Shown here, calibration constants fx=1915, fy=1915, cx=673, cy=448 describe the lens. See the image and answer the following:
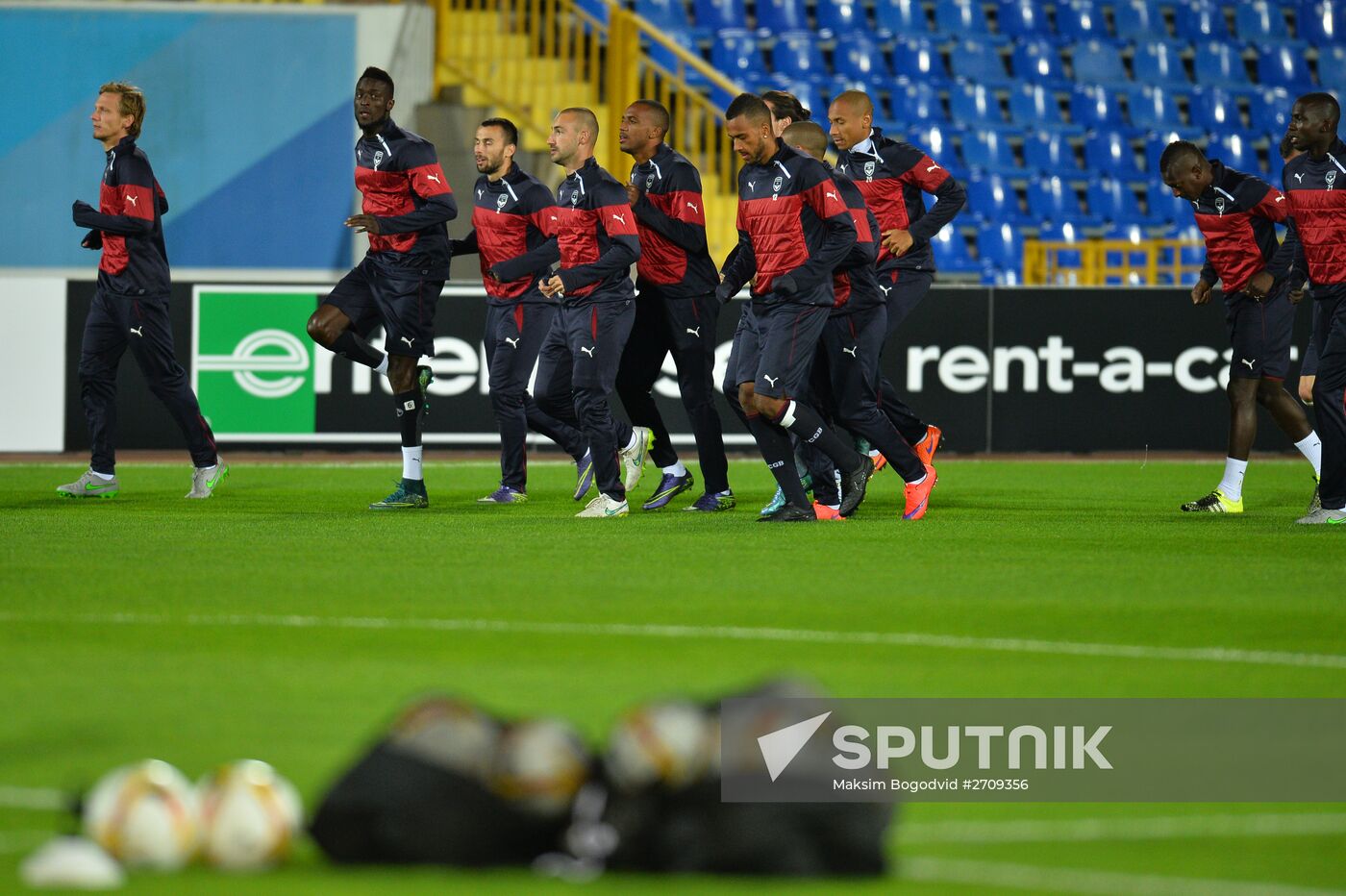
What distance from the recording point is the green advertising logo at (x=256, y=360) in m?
15.7

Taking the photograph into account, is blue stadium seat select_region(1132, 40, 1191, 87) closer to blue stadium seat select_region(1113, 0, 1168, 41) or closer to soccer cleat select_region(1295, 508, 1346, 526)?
blue stadium seat select_region(1113, 0, 1168, 41)

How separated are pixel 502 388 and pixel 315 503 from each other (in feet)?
4.46

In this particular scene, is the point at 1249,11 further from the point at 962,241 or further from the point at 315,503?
the point at 315,503

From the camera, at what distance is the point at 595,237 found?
1054cm

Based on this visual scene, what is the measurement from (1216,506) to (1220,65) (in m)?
14.6

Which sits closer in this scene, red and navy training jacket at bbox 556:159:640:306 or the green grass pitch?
the green grass pitch

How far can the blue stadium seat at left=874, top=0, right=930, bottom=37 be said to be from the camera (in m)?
23.4

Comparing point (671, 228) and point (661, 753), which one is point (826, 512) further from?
point (661, 753)

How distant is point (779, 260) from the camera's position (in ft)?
33.3

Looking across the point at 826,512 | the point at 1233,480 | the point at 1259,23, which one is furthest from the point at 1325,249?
the point at 1259,23

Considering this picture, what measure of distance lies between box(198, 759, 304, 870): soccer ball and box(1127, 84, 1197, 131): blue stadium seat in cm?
2170

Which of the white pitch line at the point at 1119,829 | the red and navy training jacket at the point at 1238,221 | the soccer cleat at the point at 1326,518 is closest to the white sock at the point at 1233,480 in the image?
the soccer cleat at the point at 1326,518

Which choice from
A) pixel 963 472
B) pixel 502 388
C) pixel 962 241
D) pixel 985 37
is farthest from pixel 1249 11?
pixel 502 388

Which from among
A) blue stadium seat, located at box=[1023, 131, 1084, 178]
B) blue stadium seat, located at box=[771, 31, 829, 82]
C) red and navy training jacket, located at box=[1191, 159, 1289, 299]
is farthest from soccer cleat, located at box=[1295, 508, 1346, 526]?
blue stadium seat, located at box=[1023, 131, 1084, 178]
